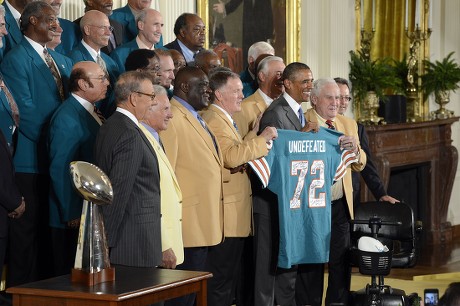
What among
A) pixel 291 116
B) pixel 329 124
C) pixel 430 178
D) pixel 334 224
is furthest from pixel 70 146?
pixel 430 178

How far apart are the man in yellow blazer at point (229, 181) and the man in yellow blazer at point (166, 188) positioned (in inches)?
35.7

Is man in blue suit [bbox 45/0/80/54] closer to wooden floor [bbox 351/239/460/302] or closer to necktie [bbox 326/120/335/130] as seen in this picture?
necktie [bbox 326/120/335/130]

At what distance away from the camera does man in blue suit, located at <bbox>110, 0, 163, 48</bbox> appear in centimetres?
720

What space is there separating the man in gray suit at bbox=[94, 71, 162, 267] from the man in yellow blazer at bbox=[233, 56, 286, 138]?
2.00 metres

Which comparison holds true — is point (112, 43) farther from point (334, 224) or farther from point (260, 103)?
point (334, 224)

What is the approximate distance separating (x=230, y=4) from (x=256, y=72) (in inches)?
94.5

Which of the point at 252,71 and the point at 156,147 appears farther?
the point at 252,71

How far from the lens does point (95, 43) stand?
6.20m

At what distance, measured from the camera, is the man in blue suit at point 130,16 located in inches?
284

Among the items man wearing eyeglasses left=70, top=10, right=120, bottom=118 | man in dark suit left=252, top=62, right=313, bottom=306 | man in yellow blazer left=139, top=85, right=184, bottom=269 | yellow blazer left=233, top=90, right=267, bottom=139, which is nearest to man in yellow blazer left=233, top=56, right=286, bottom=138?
yellow blazer left=233, top=90, right=267, bottom=139

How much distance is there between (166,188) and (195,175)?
2.30 ft

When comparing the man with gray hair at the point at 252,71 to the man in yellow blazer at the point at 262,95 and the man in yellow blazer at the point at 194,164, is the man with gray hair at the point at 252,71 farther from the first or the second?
the man in yellow blazer at the point at 194,164

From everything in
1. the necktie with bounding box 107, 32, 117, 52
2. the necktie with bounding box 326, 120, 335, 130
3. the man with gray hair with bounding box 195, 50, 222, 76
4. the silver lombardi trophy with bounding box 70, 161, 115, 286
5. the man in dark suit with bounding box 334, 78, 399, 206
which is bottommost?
the silver lombardi trophy with bounding box 70, 161, 115, 286

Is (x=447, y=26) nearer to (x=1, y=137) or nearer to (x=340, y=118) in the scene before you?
(x=340, y=118)
